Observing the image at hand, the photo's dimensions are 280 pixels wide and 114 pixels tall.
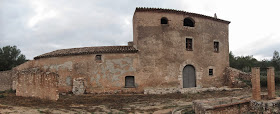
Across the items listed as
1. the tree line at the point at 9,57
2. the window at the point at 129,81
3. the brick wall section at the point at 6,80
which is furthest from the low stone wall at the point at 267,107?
the tree line at the point at 9,57

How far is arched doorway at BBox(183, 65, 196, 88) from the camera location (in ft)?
51.1

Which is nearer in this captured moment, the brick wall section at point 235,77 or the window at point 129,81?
the window at point 129,81

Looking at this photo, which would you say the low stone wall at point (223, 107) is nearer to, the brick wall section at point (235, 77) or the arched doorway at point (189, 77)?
the arched doorway at point (189, 77)

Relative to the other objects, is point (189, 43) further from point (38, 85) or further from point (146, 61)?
point (38, 85)

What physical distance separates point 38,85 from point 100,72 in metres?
4.61

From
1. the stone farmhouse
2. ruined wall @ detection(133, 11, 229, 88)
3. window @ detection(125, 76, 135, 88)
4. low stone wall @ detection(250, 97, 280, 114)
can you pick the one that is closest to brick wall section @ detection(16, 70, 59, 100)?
the stone farmhouse

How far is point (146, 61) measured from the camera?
575 inches

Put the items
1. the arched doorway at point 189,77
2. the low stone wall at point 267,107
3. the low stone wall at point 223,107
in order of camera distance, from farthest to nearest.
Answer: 1. the arched doorway at point 189,77
2. the low stone wall at point 267,107
3. the low stone wall at point 223,107

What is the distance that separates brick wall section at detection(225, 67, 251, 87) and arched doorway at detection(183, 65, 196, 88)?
144 inches

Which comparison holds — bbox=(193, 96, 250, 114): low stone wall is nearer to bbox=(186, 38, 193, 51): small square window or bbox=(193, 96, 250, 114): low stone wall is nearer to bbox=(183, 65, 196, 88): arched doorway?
bbox=(183, 65, 196, 88): arched doorway

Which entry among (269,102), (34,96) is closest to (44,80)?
(34,96)

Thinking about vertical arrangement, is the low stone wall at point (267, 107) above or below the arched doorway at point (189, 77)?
below

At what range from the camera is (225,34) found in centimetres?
1781

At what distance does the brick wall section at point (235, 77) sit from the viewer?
625 inches
